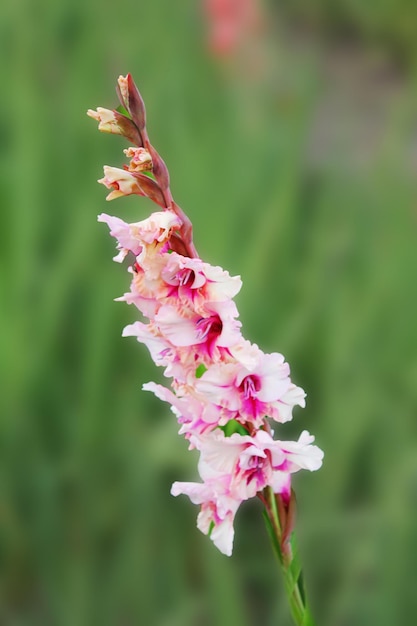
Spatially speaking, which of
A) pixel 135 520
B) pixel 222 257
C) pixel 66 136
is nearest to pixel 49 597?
pixel 135 520

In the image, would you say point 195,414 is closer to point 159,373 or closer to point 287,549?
point 287,549

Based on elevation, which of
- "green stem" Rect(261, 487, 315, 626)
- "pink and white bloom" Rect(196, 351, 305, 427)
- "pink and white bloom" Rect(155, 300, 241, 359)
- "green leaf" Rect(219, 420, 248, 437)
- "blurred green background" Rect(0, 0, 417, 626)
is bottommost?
"green stem" Rect(261, 487, 315, 626)

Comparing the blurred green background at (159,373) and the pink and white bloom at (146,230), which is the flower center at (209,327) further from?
the blurred green background at (159,373)

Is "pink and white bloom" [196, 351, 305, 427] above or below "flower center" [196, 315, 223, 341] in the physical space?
below

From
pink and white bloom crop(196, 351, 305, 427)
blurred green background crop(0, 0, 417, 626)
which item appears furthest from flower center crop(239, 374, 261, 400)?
blurred green background crop(0, 0, 417, 626)

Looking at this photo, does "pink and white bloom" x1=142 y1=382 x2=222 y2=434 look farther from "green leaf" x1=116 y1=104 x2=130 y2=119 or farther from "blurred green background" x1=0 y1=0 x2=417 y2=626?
"blurred green background" x1=0 y1=0 x2=417 y2=626

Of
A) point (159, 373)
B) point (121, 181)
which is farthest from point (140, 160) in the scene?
point (159, 373)

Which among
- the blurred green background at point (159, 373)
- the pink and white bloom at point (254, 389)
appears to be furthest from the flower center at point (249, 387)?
the blurred green background at point (159, 373)

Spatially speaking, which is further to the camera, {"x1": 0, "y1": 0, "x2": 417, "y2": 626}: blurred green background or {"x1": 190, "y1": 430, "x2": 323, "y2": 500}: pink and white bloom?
{"x1": 0, "y1": 0, "x2": 417, "y2": 626}: blurred green background
